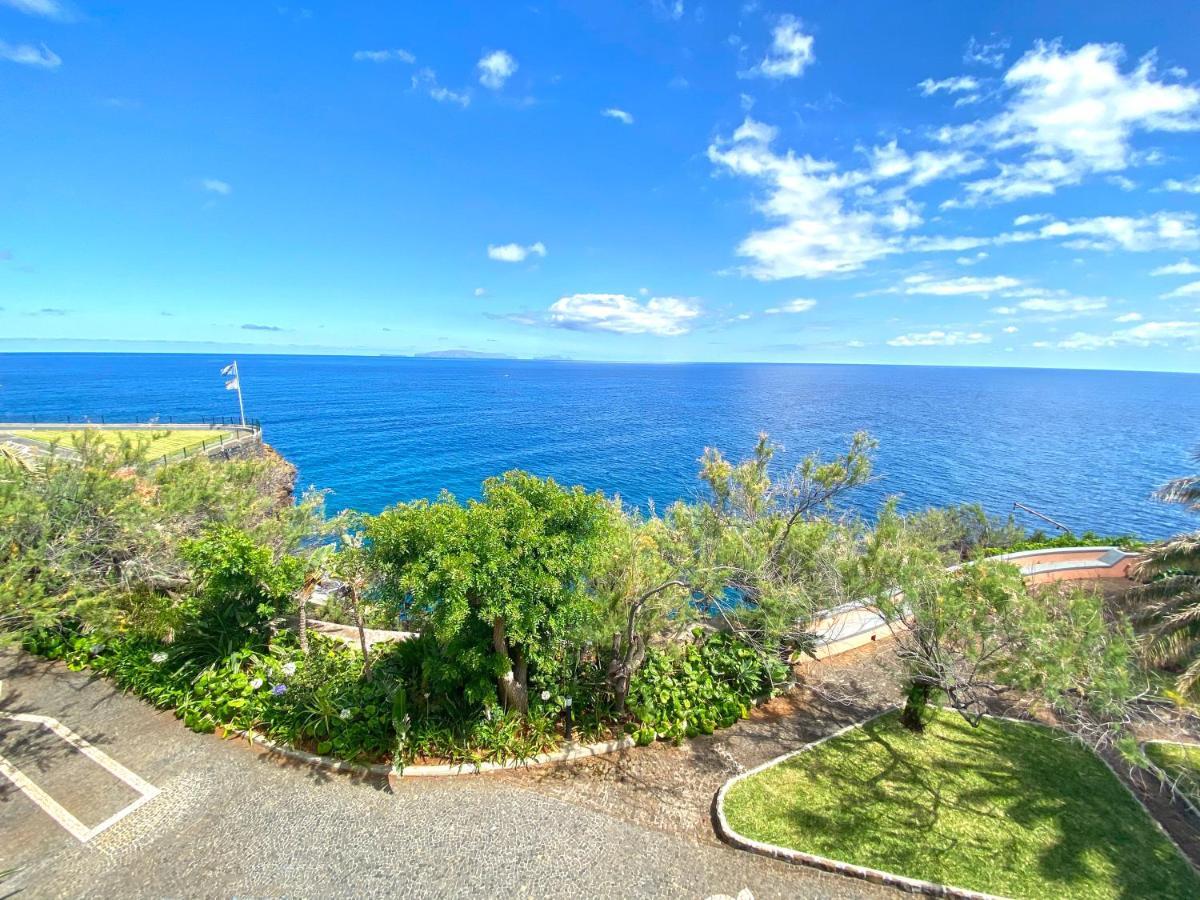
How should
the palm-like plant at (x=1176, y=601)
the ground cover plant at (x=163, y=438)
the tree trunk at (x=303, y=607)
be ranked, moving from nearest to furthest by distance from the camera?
the palm-like plant at (x=1176, y=601) → the tree trunk at (x=303, y=607) → the ground cover plant at (x=163, y=438)

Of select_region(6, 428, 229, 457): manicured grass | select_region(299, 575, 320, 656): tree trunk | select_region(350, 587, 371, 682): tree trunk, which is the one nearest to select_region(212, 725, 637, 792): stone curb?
select_region(350, 587, 371, 682): tree trunk

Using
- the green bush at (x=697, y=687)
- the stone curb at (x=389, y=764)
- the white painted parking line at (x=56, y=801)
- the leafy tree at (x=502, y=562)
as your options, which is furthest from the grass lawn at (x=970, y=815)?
the white painted parking line at (x=56, y=801)

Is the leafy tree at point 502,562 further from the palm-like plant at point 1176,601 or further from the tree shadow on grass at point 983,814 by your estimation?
the palm-like plant at point 1176,601

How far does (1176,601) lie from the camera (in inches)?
445

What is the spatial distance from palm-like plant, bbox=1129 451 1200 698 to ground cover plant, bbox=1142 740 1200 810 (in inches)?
76.0

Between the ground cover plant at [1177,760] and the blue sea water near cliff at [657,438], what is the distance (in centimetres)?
2132

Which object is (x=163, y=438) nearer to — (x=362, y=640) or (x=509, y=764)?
(x=362, y=640)

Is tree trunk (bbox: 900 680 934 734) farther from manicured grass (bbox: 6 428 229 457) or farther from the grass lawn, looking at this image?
manicured grass (bbox: 6 428 229 457)

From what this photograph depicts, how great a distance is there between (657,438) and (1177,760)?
56.8 m

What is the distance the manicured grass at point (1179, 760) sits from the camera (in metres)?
10.7

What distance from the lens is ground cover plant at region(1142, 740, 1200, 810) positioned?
1068 centimetres

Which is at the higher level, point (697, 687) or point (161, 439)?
point (161, 439)

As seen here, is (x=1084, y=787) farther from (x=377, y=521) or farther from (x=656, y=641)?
(x=377, y=521)

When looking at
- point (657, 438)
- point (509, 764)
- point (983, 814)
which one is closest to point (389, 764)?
point (509, 764)
